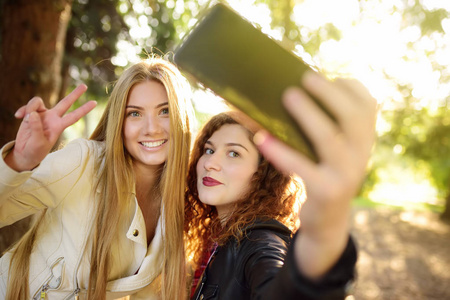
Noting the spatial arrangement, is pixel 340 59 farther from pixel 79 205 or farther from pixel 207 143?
pixel 79 205

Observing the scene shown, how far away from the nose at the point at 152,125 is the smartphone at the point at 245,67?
4.79 ft

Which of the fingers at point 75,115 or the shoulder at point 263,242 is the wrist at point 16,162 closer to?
the fingers at point 75,115

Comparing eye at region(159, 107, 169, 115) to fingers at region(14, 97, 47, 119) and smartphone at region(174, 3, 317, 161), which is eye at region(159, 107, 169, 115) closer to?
fingers at region(14, 97, 47, 119)

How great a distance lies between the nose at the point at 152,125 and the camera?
245 centimetres

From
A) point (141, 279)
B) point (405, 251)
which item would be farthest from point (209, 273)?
point (405, 251)

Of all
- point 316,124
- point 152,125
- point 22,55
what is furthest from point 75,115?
point 22,55

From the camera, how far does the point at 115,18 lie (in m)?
6.24

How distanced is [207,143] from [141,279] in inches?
38.3

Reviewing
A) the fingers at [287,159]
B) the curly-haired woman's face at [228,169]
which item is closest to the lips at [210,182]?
the curly-haired woman's face at [228,169]

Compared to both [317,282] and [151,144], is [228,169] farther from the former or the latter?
[317,282]

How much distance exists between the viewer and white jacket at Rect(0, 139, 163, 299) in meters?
2.07

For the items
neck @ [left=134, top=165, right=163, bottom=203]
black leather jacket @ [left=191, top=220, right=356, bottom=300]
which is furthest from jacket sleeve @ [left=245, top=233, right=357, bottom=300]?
neck @ [left=134, top=165, right=163, bottom=203]

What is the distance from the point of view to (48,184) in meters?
2.05

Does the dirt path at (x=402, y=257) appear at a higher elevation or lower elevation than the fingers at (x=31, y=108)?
higher
